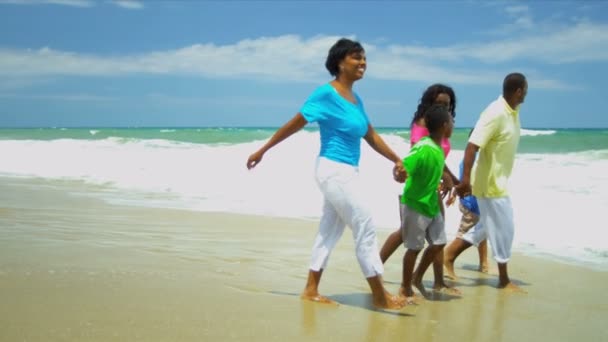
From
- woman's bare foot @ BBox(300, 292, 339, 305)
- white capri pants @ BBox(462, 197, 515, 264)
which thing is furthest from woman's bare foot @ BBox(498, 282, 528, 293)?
woman's bare foot @ BBox(300, 292, 339, 305)

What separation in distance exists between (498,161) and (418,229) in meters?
1.04

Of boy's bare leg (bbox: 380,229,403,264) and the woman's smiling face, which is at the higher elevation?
the woman's smiling face

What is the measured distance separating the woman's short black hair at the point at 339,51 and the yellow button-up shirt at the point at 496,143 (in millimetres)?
1305

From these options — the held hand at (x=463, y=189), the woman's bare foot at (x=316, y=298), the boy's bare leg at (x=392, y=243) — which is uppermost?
the held hand at (x=463, y=189)

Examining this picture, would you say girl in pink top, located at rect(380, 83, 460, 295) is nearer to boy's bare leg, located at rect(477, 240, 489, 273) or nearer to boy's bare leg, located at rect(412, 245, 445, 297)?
boy's bare leg, located at rect(412, 245, 445, 297)

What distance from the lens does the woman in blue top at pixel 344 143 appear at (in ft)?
12.7

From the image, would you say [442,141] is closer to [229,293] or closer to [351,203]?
[351,203]

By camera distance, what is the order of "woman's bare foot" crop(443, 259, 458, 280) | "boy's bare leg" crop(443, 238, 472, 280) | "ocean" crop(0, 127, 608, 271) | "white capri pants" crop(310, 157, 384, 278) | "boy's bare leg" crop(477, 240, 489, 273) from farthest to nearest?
"ocean" crop(0, 127, 608, 271)
"boy's bare leg" crop(477, 240, 489, 273)
"boy's bare leg" crop(443, 238, 472, 280)
"woman's bare foot" crop(443, 259, 458, 280)
"white capri pants" crop(310, 157, 384, 278)

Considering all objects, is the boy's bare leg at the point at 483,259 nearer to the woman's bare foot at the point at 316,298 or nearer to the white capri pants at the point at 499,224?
the white capri pants at the point at 499,224

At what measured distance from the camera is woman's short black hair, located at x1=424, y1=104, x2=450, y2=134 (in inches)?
169

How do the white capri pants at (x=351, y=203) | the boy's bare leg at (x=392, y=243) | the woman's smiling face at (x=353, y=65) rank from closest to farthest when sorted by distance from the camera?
the white capri pants at (x=351, y=203)
the woman's smiling face at (x=353, y=65)
the boy's bare leg at (x=392, y=243)

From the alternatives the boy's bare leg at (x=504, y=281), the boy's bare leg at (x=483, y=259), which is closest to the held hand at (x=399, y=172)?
the boy's bare leg at (x=504, y=281)

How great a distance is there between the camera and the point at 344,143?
3.87 metres

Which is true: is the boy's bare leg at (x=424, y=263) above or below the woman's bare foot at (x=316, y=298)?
above
